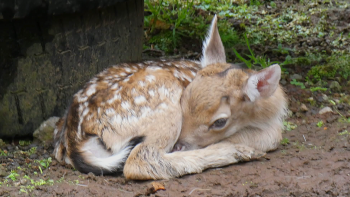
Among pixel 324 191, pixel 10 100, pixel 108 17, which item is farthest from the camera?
pixel 108 17

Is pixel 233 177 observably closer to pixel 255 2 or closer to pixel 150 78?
pixel 150 78

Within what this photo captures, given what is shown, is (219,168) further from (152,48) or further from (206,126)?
(152,48)

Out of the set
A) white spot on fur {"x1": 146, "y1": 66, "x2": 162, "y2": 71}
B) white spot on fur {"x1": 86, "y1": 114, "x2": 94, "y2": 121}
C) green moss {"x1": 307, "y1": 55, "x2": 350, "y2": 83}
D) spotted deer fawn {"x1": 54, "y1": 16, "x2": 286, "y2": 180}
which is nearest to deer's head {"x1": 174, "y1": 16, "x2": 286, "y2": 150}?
spotted deer fawn {"x1": 54, "y1": 16, "x2": 286, "y2": 180}

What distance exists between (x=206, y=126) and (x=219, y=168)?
38 centimetres

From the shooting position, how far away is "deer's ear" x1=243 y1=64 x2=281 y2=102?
4.56 metres

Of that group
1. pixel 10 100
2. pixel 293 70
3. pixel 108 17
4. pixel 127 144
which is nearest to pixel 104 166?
pixel 127 144

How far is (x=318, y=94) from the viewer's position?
6.20m

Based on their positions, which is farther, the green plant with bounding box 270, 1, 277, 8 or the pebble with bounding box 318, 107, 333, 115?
the green plant with bounding box 270, 1, 277, 8

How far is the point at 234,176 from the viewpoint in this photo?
4211 mm

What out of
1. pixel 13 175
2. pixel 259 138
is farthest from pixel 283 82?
pixel 13 175

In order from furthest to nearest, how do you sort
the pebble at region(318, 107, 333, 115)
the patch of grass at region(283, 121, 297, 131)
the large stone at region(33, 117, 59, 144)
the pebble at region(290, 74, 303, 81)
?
the pebble at region(290, 74, 303, 81) < the pebble at region(318, 107, 333, 115) < the patch of grass at region(283, 121, 297, 131) < the large stone at region(33, 117, 59, 144)

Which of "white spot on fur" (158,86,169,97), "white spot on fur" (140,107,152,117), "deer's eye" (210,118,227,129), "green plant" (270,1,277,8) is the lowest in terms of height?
"deer's eye" (210,118,227,129)

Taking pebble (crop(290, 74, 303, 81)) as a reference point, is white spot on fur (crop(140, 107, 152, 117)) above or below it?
above

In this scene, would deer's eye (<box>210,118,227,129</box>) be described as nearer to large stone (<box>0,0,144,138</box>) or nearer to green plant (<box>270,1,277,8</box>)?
large stone (<box>0,0,144,138</box>)
